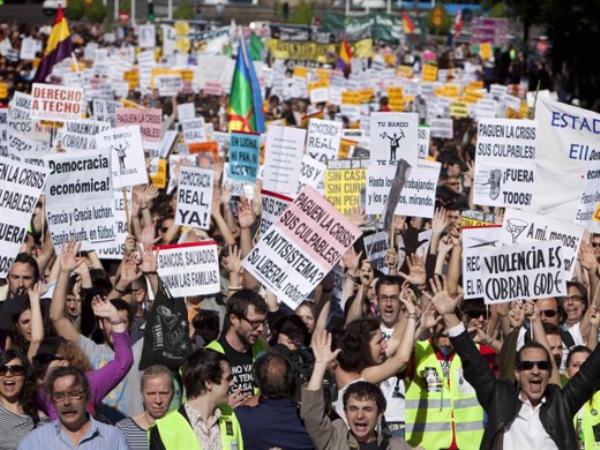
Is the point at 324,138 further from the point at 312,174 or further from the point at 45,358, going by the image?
the point at 45,358

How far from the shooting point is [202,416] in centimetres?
674

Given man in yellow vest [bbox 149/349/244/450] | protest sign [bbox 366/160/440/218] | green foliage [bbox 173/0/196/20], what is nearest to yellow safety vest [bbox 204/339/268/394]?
man in yellow vest [bbox 149/349/244/450]

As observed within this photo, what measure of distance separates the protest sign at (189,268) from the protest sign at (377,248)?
5.11 feet

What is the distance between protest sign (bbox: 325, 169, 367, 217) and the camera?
12562 millimetres

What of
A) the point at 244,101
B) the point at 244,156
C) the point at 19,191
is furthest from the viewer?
the point at 244,101

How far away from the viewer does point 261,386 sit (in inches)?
276

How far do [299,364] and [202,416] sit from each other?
3.28ft

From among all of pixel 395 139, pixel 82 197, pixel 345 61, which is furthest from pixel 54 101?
pixel 345 61

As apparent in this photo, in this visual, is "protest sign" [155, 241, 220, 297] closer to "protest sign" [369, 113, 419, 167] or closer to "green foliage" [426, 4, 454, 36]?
"protest sign" [369, 113, 419, 167]

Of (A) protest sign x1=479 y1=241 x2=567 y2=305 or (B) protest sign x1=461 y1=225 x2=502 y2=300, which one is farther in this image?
(B) protest sign x1=461 y1=225 x2=502 y2=300

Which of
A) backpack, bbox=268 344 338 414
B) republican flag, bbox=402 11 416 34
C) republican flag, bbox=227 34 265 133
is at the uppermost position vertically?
backpack, bbox=268 344 338 414

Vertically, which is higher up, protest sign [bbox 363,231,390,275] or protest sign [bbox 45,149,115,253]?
protest sign [bbox 45,149,115,253]

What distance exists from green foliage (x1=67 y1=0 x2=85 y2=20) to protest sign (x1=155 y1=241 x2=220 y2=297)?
6514 cm

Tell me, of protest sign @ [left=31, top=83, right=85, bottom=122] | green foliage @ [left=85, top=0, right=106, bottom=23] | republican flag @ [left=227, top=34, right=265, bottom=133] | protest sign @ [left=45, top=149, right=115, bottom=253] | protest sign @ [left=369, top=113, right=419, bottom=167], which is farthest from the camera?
green foliage @ [left=85, top=0, right=106, bottom=23]
